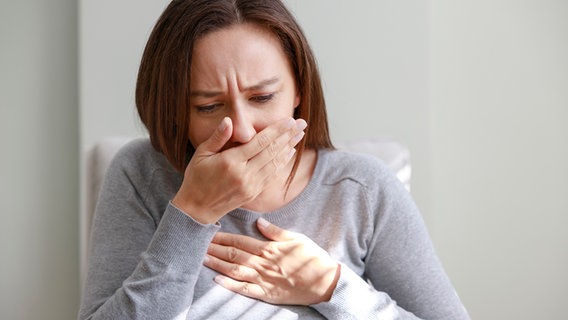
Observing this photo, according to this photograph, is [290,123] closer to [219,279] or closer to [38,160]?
[219,279]

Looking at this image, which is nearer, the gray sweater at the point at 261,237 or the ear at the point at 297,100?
the gray sweater at the point at 261,237

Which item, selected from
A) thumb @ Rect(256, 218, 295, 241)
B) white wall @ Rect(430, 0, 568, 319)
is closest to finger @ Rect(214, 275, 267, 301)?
thumb @ Rect(256, 218, 295, 241)

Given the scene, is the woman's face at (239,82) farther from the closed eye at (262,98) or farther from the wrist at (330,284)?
the wrist at (330,284)

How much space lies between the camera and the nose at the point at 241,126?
1.24 meters

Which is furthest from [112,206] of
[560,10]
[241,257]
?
[560,10]

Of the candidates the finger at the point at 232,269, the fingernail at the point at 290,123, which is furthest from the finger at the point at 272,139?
the finger at the point at 232,269

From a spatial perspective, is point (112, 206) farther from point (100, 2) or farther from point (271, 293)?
point (100, 2)

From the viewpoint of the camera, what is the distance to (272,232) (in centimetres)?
138

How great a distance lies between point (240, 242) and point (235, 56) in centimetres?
37

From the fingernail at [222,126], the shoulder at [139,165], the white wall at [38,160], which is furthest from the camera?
the white wall at [38,160]

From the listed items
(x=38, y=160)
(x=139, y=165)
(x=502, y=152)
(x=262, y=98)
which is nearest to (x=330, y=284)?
(x=262, y=98)

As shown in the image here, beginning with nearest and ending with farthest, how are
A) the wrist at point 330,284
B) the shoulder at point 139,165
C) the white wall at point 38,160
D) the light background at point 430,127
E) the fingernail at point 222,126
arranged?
the fingernail at point 222,126 < the wrist at point 330,284 < the shoulder at point 139,165 < the light background at point 430,127 < the white wall at point 38,160

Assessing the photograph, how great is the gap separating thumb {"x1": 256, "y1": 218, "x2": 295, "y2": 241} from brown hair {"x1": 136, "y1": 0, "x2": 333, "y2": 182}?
0.12 meters

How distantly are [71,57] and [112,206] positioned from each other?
3.46 feet
